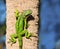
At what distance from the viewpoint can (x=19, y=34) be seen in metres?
2.40

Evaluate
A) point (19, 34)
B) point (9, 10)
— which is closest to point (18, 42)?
point (19, 34)

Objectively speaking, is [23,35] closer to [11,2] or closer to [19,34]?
[19,34]

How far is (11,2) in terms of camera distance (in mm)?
2434

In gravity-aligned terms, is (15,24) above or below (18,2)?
below

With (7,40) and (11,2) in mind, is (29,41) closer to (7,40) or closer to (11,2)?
(7,40)

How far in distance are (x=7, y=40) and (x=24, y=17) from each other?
0.66 feet

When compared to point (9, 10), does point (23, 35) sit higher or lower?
lower

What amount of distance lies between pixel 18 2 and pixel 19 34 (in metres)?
0.23

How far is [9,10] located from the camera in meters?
2.43

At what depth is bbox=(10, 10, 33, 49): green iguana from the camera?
7.74 ft

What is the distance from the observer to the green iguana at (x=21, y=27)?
2.36 meters

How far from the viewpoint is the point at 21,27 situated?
2420 millimetres

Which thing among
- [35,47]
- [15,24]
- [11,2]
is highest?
[11,2]

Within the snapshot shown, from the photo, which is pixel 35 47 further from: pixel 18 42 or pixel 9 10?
pixel 9 10
